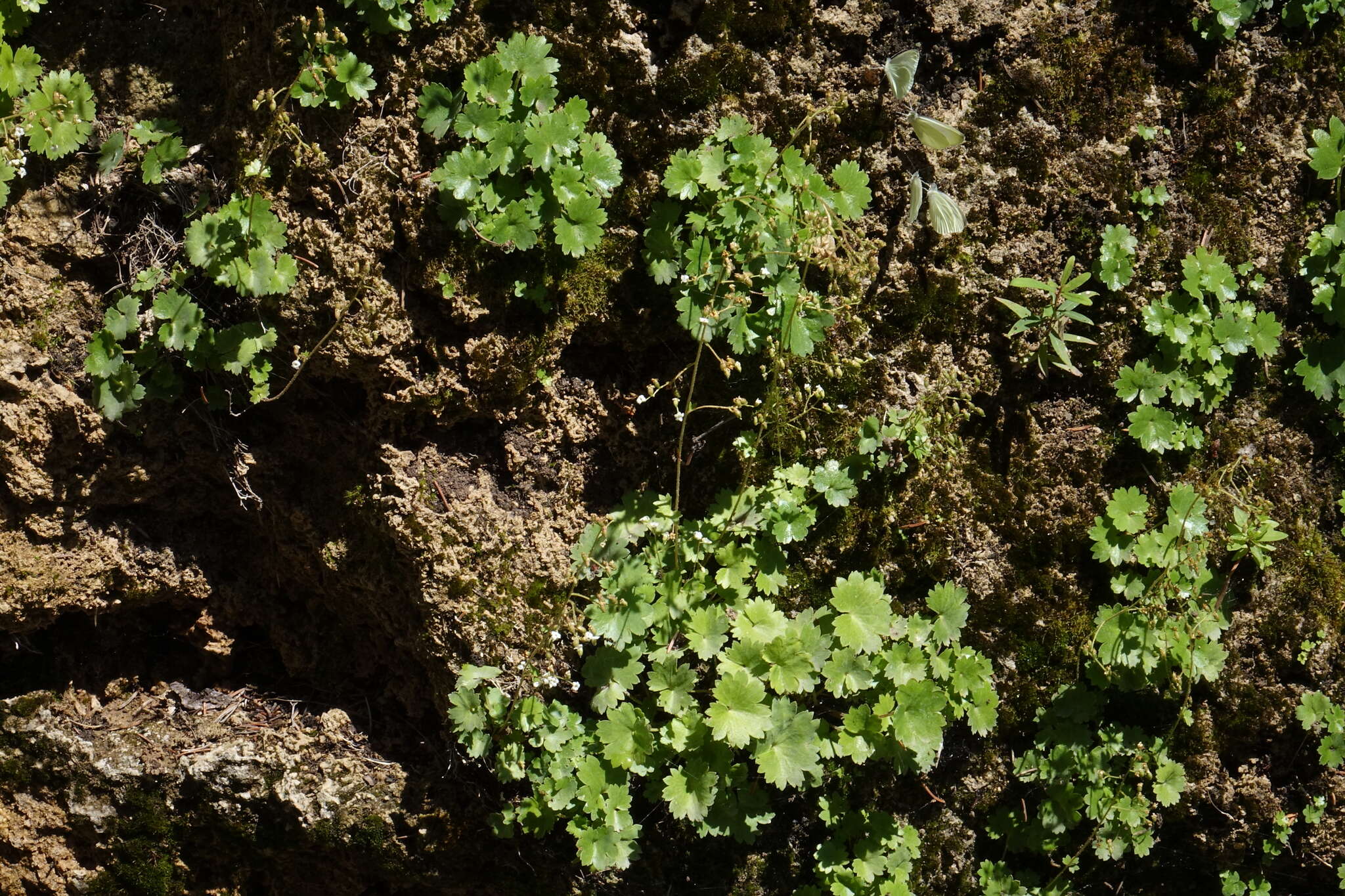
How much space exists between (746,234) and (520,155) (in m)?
0.79

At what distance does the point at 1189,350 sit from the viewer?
11.2 ft

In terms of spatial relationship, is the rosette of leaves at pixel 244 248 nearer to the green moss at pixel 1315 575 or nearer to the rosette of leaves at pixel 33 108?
the rosette of leaves at pixel 33 108

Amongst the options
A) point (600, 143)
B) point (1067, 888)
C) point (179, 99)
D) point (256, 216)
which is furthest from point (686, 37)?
point (1067, 888)

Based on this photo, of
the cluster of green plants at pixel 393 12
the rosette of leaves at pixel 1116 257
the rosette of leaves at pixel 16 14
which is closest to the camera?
the cluster of green plants at pixel 393 12

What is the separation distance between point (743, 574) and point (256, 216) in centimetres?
202

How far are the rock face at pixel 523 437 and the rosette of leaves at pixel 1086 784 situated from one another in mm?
94

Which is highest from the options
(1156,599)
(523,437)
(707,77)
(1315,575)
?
(707,77)

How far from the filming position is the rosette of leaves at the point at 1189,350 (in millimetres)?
3410

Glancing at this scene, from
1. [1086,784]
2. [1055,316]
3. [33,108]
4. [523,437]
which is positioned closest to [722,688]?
[523,437]

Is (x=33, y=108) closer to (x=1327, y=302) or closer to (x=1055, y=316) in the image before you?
(x=1055, y=316)

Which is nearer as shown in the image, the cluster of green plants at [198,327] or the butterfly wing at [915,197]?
the cluster of green plants at [198,327]

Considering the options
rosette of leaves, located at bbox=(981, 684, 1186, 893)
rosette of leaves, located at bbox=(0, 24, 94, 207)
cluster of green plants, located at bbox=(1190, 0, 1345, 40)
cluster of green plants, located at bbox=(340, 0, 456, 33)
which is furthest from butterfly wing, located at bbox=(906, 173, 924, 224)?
rosette of leaves, located at bbox=(0, 24, 94, 207)

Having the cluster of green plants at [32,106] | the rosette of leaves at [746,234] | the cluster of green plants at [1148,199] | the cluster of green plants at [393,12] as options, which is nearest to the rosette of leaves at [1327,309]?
the cluster of green plants at [1148,199]

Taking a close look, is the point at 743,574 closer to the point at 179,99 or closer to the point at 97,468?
the point at 97,468
